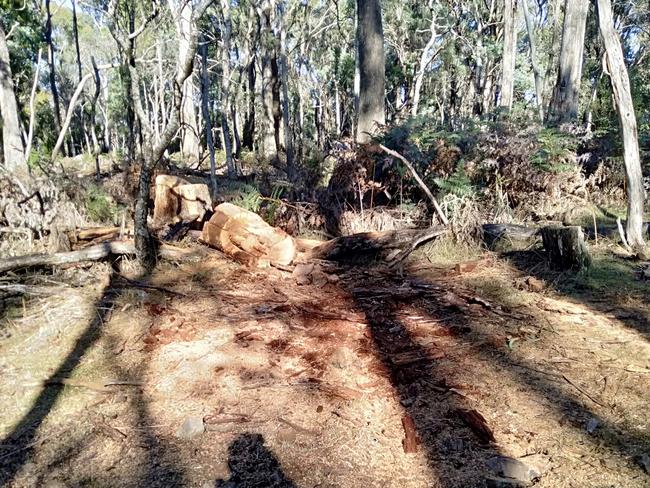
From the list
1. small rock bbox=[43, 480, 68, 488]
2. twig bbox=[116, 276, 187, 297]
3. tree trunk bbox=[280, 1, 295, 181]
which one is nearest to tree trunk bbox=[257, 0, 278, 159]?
tree trunk bbox=[280, 1, 295, 181]

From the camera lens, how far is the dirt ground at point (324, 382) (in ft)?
7.34

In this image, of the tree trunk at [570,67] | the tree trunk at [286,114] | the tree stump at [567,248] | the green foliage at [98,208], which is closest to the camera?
the tree stump at [567,248]

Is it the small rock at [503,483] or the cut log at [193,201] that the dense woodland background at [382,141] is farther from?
the small rock at [503,483]

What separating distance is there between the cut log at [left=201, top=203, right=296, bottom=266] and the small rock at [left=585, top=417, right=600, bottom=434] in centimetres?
358

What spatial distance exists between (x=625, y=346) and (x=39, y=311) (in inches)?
184

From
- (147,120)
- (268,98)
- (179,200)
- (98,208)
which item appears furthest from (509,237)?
(268,98)

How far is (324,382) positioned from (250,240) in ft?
8.99

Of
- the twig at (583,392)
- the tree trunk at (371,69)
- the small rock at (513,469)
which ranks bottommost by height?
the small rock at (513,469)

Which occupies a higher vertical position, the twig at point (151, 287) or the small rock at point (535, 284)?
the twig at point (151, 287)

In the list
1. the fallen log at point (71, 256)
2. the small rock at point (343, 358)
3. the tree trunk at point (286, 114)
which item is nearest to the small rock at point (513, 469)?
the small rock at point (343, 358)

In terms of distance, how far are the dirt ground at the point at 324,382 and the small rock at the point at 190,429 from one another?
1 cm

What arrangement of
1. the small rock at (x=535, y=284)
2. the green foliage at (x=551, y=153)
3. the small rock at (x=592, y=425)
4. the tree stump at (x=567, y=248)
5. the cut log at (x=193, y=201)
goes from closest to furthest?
the small rock at (x=592, y=425)
the small rock at (x=535, y=284)
the tree stump at (x=567, y=248)
the cut log at (x=193, y=201)
the green foliage at (x=551, y=153)

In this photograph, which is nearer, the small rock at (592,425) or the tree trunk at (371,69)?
the small rock at (592,425)

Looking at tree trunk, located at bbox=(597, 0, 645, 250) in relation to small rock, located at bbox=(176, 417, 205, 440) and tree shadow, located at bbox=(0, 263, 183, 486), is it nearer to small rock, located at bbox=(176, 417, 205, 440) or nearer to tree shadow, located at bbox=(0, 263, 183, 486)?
small rock, located at bbox=(176, 417, 205, 440)
